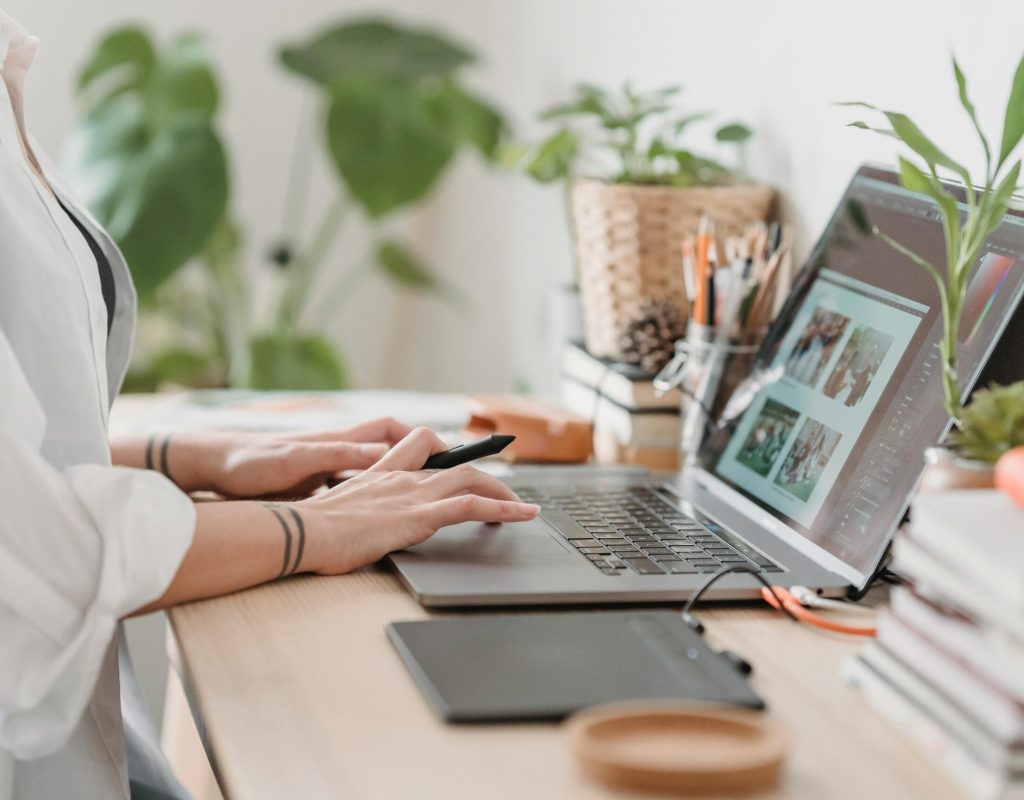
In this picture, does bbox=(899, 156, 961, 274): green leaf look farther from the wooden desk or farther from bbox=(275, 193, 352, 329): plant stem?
bbox=(275, 193, 352, 329): plant stem

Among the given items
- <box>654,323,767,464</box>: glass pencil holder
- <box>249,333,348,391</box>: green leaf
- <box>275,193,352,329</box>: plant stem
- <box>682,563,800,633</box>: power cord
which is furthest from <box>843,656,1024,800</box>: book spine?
<box>275,193,352,329</box>: plant stem

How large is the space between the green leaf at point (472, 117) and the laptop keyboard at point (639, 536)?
1.28 meters

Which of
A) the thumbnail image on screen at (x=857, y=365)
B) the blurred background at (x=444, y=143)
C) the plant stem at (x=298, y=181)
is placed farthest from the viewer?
the plant stem at (x=298, y=181)

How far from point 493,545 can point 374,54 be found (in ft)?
5.59

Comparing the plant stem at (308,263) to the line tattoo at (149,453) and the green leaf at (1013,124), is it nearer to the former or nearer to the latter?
the line tattoo at (149,453)

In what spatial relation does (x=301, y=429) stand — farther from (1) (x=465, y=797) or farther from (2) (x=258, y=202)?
(2) (x=258, y=202)

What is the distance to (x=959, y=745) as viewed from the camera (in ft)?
2.02

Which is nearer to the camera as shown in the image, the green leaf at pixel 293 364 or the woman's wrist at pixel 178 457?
the woman's wrist at pixel 178 457

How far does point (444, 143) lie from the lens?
2299 mm

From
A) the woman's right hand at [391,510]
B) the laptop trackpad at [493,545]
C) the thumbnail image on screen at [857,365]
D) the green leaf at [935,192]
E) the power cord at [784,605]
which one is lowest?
the laptop trackpad at [493,545]

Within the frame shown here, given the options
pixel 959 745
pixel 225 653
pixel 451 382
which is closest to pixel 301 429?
pixel 225 653

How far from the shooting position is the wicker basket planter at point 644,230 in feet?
4.30

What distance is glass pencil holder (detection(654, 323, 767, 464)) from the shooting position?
1186mm

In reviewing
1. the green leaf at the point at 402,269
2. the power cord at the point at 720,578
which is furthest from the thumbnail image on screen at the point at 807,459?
the green leaf at the point at 402,269
